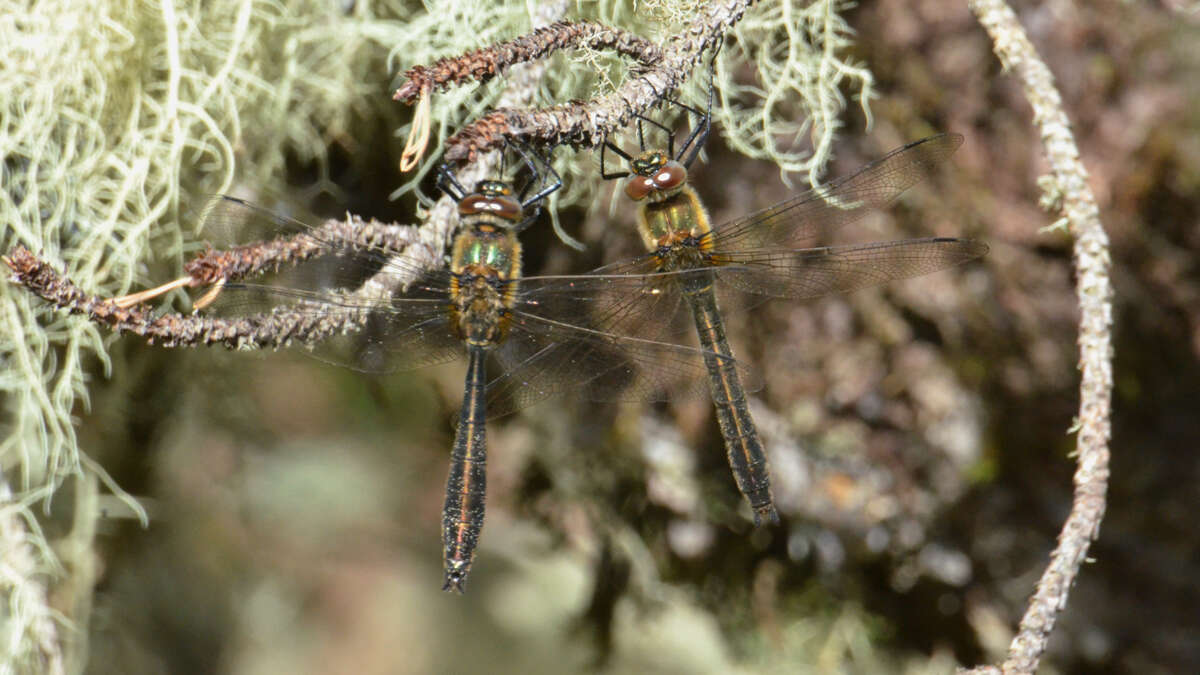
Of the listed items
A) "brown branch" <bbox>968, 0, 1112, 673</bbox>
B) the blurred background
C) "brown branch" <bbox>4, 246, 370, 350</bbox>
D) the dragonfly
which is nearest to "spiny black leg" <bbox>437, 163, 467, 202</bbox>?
the dragonfly

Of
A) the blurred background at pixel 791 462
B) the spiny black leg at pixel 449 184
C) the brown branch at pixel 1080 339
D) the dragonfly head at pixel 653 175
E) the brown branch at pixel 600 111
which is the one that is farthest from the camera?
the blurred background at pixel 791 462

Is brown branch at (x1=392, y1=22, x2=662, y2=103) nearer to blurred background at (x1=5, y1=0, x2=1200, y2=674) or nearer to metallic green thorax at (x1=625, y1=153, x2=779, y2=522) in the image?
metallic green thorax at (x1=625, y1=153, x2=779, y2=522)

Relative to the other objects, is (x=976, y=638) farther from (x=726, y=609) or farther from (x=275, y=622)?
(x=275, y=622)

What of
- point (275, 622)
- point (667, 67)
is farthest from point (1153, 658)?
point (275, 622)

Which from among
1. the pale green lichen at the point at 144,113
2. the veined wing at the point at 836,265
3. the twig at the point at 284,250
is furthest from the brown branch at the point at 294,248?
the veined wing at the point at 836,265

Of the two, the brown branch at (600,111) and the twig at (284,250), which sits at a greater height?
the brown branch at (600,111)

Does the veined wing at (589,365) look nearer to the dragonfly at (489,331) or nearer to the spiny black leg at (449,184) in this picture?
the dragonfly at (489,331)
